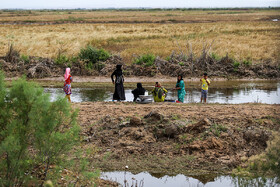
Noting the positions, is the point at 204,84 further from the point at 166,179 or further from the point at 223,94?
the point at 166,179

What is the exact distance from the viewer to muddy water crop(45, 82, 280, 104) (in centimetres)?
1784

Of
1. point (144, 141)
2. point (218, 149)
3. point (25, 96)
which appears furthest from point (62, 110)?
point (218, 149)

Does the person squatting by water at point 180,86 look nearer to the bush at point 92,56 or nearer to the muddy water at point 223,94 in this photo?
the muddy water at point 223,94

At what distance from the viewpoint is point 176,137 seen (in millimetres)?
10977

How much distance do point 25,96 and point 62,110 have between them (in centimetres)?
67

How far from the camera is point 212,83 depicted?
2344 centimetres

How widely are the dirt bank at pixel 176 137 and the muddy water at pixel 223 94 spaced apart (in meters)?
5.10

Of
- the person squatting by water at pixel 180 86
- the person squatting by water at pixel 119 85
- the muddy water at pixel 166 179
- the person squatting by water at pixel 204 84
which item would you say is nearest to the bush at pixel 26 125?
the muddy water at pixel 166 179

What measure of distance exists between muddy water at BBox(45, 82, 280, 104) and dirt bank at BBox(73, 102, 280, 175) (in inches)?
201

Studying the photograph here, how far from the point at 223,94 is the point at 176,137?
9245mm

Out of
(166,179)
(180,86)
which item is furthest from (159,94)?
(166,179)

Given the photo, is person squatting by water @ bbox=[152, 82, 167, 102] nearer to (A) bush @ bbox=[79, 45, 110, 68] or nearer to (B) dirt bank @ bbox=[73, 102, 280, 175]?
(B) dirt bank @ bbox=[73, 102, 280, 175]

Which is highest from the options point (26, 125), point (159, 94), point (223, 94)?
point (26, 125)

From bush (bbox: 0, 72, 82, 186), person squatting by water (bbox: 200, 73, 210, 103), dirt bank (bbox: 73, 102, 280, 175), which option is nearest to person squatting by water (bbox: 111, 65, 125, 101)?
dirt bank (bbox: 73, 102, 280, 175)
